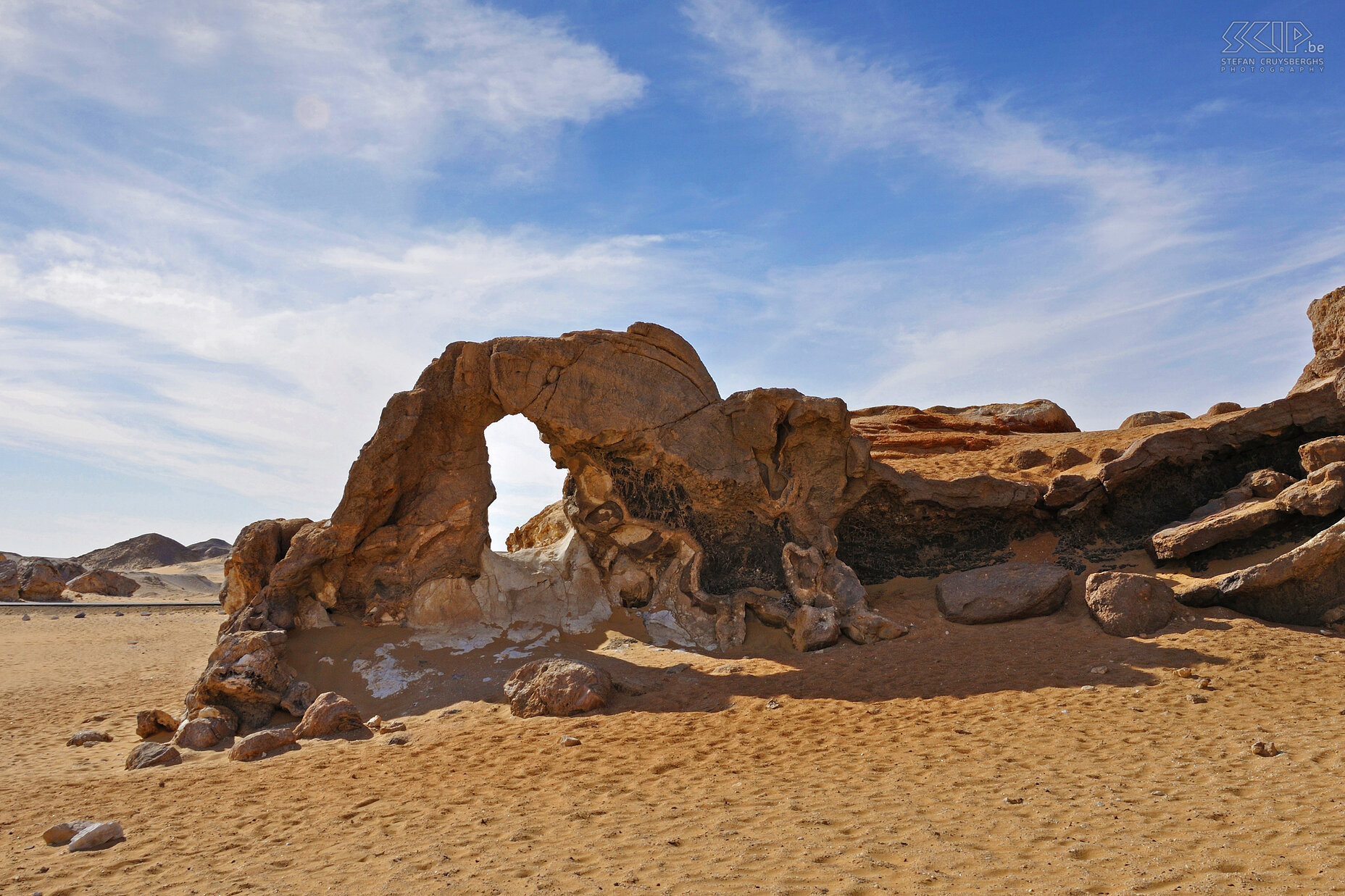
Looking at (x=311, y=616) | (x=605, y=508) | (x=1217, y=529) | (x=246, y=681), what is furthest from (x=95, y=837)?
(x=1217, y=529)

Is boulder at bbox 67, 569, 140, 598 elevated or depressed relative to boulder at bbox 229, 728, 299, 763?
elevated

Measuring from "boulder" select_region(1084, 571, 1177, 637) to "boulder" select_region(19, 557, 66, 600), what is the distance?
33826mm

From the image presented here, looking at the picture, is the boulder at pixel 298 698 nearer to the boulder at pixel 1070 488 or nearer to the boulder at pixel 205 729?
the boulder at pixel 205 729

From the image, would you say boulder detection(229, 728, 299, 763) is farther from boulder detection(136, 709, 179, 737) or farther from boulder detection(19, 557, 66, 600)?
boulder detection(19, 557, 66, 600)

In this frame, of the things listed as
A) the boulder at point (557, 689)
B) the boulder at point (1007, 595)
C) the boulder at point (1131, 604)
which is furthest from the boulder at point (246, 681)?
the boulder at point (1131, 604)

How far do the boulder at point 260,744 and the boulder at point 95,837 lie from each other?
2.27m

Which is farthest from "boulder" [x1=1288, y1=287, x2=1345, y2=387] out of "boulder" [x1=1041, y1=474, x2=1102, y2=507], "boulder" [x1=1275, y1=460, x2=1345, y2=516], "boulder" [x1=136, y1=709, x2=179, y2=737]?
"boulder" [x1=136, y1=709, x2=179, y2=737]

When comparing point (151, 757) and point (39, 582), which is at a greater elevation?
point (39, 582)

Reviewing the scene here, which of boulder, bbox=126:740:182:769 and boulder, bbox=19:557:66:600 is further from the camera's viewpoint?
boulder, bbox=19:557:66:600

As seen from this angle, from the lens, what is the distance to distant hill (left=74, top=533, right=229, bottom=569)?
43.5 meters

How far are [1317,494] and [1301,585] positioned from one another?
50.2 inches

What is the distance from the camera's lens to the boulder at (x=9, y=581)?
2878 centimetres

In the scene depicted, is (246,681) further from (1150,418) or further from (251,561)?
(1150,418)

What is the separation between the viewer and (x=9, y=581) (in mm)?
29297
